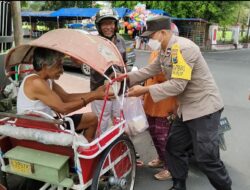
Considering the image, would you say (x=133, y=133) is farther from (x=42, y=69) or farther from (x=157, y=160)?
(x=42, y=69)

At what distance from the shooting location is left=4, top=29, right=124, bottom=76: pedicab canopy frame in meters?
2.78

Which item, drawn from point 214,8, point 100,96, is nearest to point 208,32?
point 214,8

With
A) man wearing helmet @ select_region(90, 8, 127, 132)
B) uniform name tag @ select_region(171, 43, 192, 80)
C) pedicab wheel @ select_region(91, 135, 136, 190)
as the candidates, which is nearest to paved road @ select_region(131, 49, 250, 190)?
pedicab wheel @ select_region(91, 135, 136, 190)

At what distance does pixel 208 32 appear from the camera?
25453mm

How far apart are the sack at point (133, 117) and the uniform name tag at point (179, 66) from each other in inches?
33.5

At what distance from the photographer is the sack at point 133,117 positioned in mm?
3709

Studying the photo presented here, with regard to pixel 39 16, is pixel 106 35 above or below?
above

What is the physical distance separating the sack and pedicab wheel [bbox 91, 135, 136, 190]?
338mm

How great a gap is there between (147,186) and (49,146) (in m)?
1.43

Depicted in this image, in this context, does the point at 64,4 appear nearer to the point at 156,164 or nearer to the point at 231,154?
the point at 231,154

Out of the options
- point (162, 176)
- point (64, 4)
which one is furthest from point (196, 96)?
point (64, 4)

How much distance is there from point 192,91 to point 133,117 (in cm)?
81

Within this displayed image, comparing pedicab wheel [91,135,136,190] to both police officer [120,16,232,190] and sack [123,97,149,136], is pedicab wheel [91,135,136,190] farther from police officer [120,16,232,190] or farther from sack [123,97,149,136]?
police officer [120,16,232,190]

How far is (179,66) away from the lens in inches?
118
